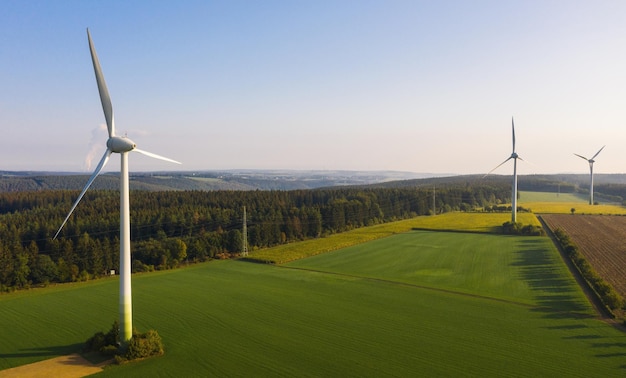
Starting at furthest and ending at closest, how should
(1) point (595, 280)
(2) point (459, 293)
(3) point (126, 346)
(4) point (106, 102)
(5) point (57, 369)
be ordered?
(1) point (595, 280) < (2) point (459, 293) < (4) point (106, 102) < (3) point (126, 346) < (5) point (57, 369)

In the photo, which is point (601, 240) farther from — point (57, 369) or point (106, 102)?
point (57, 369)

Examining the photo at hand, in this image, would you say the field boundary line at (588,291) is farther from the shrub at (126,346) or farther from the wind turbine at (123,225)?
the wind turbine at (123,225)

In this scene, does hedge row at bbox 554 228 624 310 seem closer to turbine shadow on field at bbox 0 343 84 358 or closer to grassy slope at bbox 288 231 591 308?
grassy slope at bbox 288 231 591 308

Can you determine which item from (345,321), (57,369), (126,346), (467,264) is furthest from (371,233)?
(57,369)

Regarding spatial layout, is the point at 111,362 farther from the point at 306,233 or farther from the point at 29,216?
the point at 29,216

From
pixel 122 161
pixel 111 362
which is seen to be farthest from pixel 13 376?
pixel 122 161

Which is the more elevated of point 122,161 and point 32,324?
point 122,161
